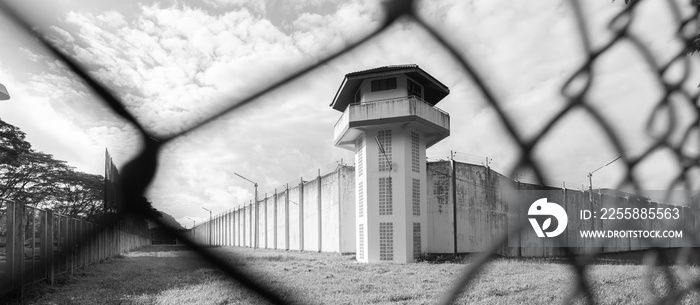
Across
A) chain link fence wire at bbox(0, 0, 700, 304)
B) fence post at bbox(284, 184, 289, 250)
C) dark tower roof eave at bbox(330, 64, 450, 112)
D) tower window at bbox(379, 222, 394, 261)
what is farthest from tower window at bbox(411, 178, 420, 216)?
chain link fence wire at bbox(0, 0, 700, 304)

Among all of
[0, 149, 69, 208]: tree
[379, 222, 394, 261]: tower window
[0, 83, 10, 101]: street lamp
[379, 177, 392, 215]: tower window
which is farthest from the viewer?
[379, 177, 392, 215]: tower window

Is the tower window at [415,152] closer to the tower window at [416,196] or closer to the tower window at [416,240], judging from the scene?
the tower window at [416,196]

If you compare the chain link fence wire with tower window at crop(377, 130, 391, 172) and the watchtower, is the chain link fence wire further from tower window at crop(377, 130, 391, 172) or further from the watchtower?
tower window at crop(377, 130, 391, 172)

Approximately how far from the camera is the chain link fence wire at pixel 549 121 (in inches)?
20.4

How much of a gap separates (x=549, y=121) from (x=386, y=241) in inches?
578

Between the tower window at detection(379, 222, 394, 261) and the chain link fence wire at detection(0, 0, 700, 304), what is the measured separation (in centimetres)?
1437

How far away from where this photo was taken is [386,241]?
49.3ft

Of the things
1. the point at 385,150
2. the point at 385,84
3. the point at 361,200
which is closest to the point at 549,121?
the point at 385,84

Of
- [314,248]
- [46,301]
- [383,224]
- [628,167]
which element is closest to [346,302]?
[46,301]

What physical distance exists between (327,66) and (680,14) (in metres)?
0.55

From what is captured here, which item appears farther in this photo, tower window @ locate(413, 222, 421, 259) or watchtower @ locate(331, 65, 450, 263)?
tower window @ locate(413, 222, 421, 259)

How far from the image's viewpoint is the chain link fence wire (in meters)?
0.52

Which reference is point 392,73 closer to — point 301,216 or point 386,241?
point 386,241

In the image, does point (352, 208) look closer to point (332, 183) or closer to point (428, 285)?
point (332, 183)
